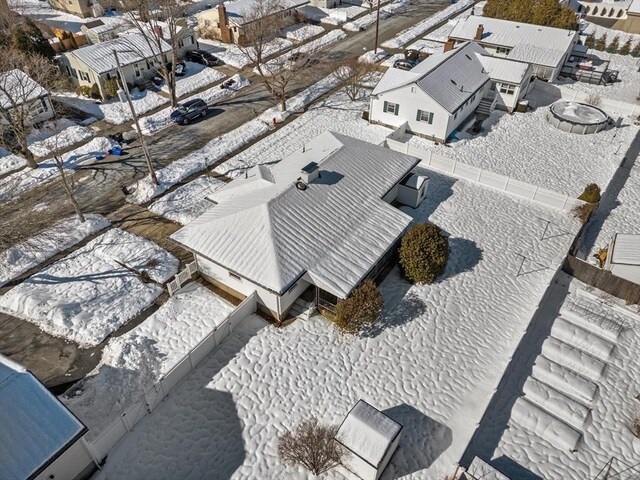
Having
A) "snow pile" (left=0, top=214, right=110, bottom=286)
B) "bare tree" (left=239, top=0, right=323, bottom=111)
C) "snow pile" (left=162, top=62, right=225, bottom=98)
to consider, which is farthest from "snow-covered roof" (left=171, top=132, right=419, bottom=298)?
"snow pile" (left=162, top=62, right=225, bottom=98)

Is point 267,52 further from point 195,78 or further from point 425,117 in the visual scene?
point 425,117

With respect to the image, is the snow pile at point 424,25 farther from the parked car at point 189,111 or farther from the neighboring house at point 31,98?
the neighboring house at point 31,98

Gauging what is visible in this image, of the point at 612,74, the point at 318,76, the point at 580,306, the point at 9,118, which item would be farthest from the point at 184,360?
the point at 612,74

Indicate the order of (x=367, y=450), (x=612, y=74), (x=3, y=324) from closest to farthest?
(x=367, y=450) < (x=3, y=324) < (x=612, y=74)

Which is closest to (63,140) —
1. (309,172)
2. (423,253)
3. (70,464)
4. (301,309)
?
(309,172)

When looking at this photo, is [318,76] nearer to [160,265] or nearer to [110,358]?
[160,265]

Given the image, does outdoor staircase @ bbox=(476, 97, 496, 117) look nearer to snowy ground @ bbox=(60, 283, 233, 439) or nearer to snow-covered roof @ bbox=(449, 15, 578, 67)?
snow-covered roof @ bbox=(449, 15, 578, 67)

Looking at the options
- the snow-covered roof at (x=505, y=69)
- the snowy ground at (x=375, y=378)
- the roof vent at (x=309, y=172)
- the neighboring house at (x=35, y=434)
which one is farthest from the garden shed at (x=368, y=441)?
the snow-covered roof at (x=505, y=69)
